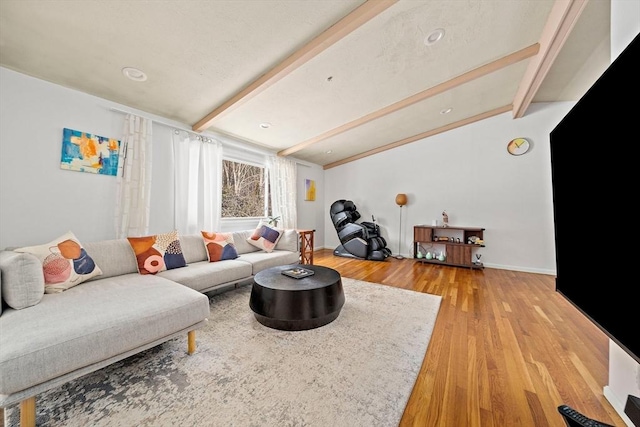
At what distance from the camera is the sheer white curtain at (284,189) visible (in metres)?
4.87

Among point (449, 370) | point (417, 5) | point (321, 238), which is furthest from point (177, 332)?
point (321, 238)

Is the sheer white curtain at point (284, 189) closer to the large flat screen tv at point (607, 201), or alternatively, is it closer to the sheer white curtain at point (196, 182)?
the sheer white curtain at point (196, 182)

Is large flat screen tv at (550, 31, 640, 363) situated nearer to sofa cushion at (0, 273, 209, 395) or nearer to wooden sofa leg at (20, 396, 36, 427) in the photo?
sofa cushion at (0, 273, 209, 395)

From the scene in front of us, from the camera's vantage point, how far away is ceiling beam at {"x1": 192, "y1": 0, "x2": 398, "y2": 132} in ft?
6.08

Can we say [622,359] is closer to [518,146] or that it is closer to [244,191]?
[518,146]

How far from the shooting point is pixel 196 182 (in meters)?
3.47

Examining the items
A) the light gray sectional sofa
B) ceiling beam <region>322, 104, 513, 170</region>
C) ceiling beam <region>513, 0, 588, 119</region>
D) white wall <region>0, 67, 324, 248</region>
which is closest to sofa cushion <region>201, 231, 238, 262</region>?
the light gray sectional sofa

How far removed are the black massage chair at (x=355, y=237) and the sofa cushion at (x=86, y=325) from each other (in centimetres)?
363

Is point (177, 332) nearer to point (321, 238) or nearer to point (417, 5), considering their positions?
point (417, 5)

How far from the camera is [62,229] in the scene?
236cm

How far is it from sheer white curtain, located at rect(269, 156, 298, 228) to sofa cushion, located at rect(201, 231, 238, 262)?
1902 millimetres

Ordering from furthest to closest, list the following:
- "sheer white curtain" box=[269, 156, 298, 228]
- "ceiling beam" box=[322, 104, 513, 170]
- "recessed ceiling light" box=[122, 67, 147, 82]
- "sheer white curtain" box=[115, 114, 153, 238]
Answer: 1. "sheer white curtain" box=[269, 156, 298, 228]
2. "ceiling beam" box=[322, 104, 513, 170]
3. "sheer white curtain" box=[115, 114, 153, 238]
4. "recessed ceiling light" box=[122, 67, 147, 82]

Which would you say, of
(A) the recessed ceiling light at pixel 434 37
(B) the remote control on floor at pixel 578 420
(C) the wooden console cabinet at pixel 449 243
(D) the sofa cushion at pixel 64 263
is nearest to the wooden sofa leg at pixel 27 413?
(D) the sofa cushion at pixel 64 263

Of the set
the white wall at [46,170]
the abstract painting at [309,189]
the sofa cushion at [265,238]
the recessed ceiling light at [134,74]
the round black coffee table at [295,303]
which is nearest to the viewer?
the round black coffee table at [295,303]
